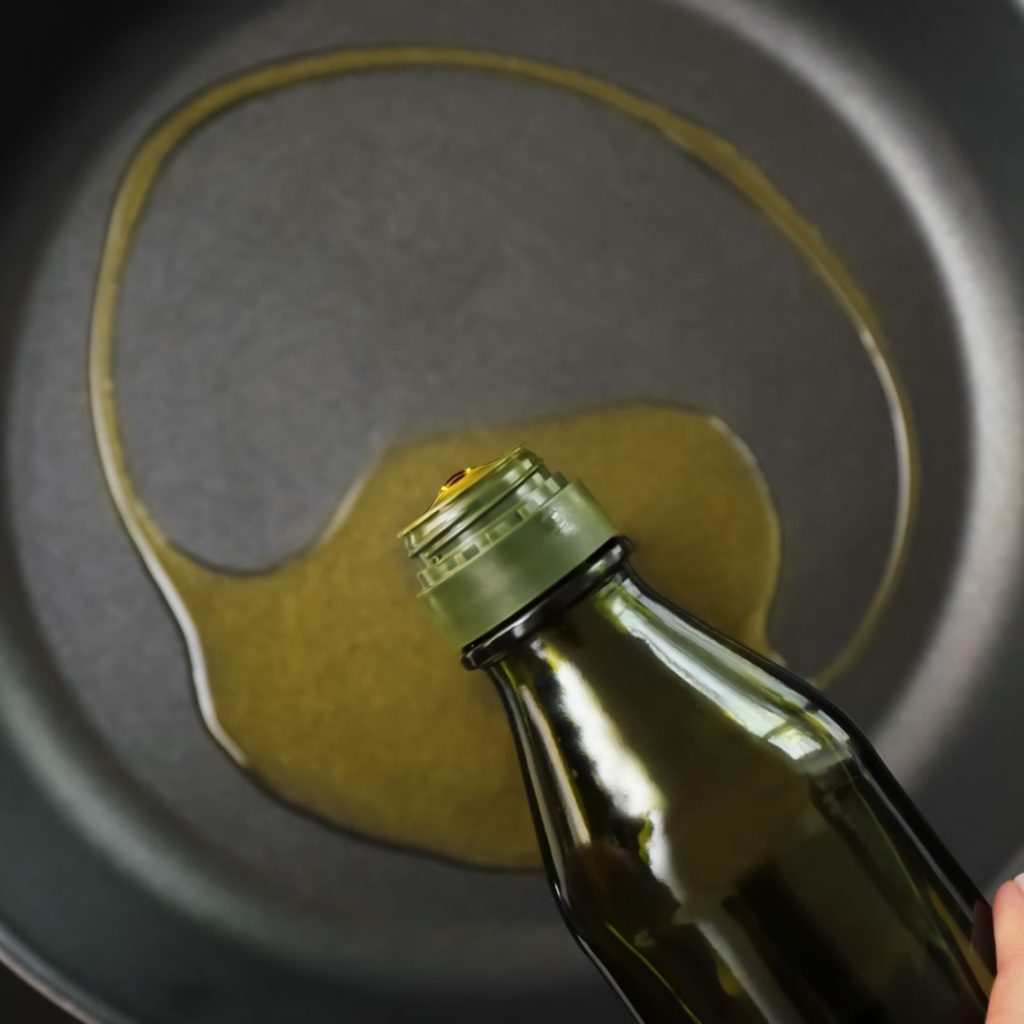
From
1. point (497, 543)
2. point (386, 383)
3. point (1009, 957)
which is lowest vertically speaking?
point (1009, 957)

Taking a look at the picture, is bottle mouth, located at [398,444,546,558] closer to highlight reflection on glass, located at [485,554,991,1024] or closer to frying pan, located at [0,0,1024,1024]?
highlight reflection on glass, located at [485,554,991,1024]

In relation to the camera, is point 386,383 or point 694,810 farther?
point 386,383

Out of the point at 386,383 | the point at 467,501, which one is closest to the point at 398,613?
the point at 386,383

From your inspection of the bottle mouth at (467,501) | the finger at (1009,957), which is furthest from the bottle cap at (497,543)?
the finger at (1009,957)

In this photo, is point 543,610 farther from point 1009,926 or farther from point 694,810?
point 1009,926

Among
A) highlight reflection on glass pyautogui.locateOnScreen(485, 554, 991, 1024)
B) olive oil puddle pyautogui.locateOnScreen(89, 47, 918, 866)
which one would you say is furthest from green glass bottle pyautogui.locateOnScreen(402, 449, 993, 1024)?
olive oil puddle pyautogui.locateOnScreen(89, 47, 918, 866)

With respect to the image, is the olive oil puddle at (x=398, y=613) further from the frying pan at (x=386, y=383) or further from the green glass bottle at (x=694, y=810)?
the green glass bottle at (x=694, y=810)

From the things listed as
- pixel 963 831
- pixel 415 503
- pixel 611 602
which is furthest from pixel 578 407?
pixel 963 831
